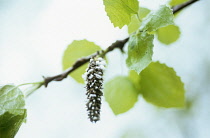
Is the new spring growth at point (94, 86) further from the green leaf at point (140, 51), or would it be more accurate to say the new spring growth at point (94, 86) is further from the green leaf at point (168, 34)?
the green leaf at point (168, 34)

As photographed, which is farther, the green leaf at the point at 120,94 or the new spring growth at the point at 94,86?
the green leaf at the point at 120,94

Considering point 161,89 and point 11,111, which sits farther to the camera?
point 161,89

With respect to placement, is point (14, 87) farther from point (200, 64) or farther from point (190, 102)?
point (200, 64)

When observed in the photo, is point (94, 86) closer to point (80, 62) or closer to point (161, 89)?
point (80, 62)

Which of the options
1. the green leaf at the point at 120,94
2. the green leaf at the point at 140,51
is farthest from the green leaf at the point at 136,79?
the green leaf at the point at 140,51

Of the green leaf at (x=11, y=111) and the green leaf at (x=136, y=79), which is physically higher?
the green leaf at (x=11, y=111)

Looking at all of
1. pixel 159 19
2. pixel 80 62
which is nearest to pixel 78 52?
pixel 80 62

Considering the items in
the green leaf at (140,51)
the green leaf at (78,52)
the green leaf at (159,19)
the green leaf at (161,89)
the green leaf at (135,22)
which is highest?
the green leaf at (159,19)
